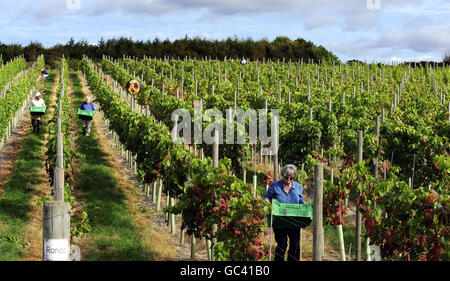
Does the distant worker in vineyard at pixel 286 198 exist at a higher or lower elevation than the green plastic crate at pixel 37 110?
lower

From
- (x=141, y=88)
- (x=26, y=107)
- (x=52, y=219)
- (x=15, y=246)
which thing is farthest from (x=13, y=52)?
(x=52, y=219)

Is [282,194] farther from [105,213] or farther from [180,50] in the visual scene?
[180,50]

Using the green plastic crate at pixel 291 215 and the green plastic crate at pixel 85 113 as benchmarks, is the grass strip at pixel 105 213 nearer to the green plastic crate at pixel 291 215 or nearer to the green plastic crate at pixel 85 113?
the green plastic crate at pixel 85 113

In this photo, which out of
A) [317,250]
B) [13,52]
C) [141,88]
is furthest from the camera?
[13,52]

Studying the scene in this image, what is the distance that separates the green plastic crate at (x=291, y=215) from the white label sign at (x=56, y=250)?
259 cm

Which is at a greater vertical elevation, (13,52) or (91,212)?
→ (13,52)

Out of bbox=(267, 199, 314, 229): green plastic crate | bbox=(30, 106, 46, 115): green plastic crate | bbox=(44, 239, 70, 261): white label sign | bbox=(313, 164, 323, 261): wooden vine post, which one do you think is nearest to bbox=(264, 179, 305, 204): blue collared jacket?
bbox=(267, 199, 314, 229): green plastic crate

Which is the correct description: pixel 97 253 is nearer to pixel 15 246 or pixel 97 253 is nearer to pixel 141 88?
pixel 15 246

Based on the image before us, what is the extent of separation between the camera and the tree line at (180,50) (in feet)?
183

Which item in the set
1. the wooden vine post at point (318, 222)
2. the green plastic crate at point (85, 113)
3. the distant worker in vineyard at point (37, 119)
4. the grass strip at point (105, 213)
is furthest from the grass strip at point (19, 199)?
the wooden vine post at point (318, 222)

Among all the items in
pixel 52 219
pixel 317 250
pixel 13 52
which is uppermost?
pixel 13 52

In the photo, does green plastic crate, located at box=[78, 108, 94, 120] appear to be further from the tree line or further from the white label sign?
the tree line
